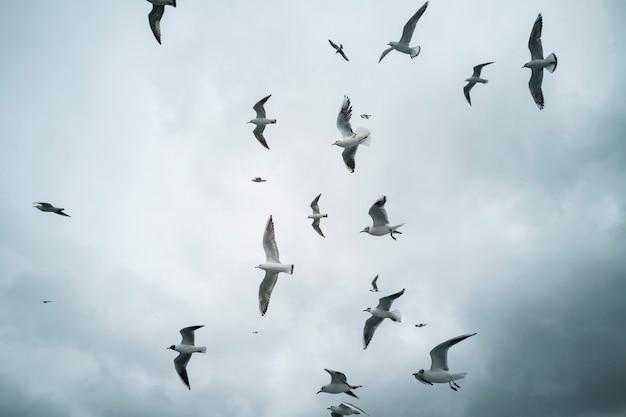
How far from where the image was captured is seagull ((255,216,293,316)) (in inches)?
856

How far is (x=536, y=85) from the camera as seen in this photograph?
24922 millimetres

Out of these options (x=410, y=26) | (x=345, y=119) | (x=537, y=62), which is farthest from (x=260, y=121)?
(x=537, y=62)

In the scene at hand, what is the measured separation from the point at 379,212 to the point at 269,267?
541 centimetres

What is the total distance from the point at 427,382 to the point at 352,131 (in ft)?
41.0

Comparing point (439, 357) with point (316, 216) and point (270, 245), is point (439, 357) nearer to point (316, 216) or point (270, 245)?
point (270, 245)

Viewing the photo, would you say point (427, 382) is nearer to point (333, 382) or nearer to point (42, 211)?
point (333, 382)

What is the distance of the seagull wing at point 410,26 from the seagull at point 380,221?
8.11 m

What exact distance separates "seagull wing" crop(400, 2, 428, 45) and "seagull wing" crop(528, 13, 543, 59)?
210 inches

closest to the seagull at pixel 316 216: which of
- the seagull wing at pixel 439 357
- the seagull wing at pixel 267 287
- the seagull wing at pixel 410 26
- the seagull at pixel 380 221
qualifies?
the seagull at pixel 380 221

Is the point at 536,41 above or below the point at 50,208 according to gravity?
above

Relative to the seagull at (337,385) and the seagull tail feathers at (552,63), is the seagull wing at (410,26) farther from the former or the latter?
the seagull at (337,385)

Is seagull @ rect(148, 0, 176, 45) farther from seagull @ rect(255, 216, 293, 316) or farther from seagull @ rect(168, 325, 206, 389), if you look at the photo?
seagull @ rect(168, 325, 206, 389)

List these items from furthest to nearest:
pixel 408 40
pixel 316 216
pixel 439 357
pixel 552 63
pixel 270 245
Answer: pixel 316 216
pixel 408 40
pixel 552 63
pixel 270 245
pixel 439 357

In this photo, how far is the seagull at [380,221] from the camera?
21.6 metres
